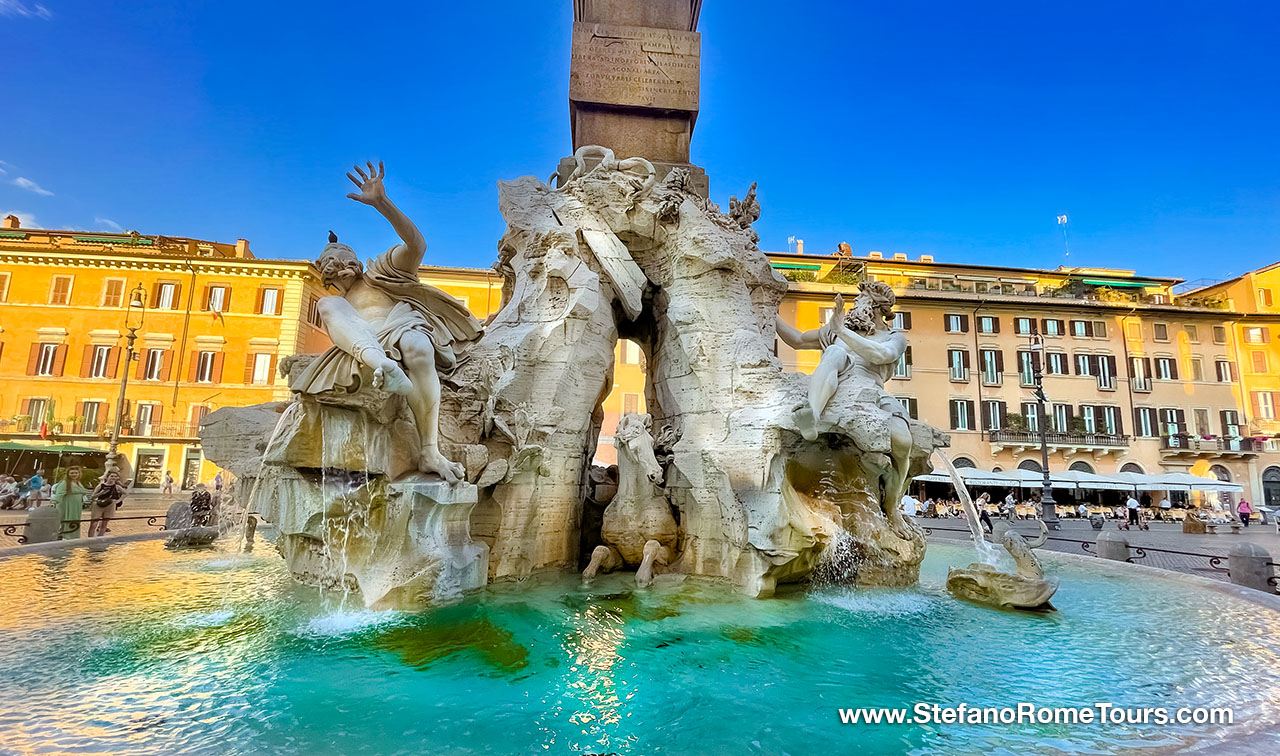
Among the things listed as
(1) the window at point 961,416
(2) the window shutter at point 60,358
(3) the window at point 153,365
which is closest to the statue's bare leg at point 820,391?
(1) the window at point 961,416

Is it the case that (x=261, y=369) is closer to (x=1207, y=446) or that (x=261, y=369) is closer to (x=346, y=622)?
(x=346, y=622)

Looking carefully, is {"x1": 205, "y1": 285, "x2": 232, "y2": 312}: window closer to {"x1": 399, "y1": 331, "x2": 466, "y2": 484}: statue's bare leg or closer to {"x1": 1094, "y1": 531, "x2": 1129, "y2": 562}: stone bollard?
{"x1": 399, "y1": 331, "x2": 466, "y2": 484}: statue's bare leg

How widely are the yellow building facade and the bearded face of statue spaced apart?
1991 centimetres

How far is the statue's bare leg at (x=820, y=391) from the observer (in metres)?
5.99

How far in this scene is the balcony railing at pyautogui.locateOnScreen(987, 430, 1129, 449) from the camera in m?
29.1

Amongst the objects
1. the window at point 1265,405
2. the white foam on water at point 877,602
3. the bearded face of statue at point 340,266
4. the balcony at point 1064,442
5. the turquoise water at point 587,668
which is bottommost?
the turquoise water at point 587,668

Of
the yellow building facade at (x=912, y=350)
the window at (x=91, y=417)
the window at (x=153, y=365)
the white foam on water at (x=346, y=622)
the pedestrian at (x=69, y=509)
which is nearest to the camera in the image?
the white foam on water at (x=346, y=622)

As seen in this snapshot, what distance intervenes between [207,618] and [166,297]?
29893 millimetres

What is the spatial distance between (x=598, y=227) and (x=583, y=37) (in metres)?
3.30

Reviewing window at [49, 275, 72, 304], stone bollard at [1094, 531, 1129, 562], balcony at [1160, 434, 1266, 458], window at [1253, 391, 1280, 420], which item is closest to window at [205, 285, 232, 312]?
window at [49, 275, 72, 304]

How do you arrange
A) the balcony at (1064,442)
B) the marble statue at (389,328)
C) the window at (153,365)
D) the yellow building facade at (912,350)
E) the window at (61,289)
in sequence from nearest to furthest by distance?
the marble statue at (389,328) → the yellow building facade at (912,350) → the window at (153,365) → the window at (61,289) → the balcony at (1064,442)

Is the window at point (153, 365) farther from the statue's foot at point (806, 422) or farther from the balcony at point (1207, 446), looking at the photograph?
the balcony at point (1207, 446)

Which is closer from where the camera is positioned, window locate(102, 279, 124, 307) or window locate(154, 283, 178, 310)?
window locate(102, 279, 124, 307)

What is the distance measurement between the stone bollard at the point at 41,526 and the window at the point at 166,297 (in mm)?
24077
